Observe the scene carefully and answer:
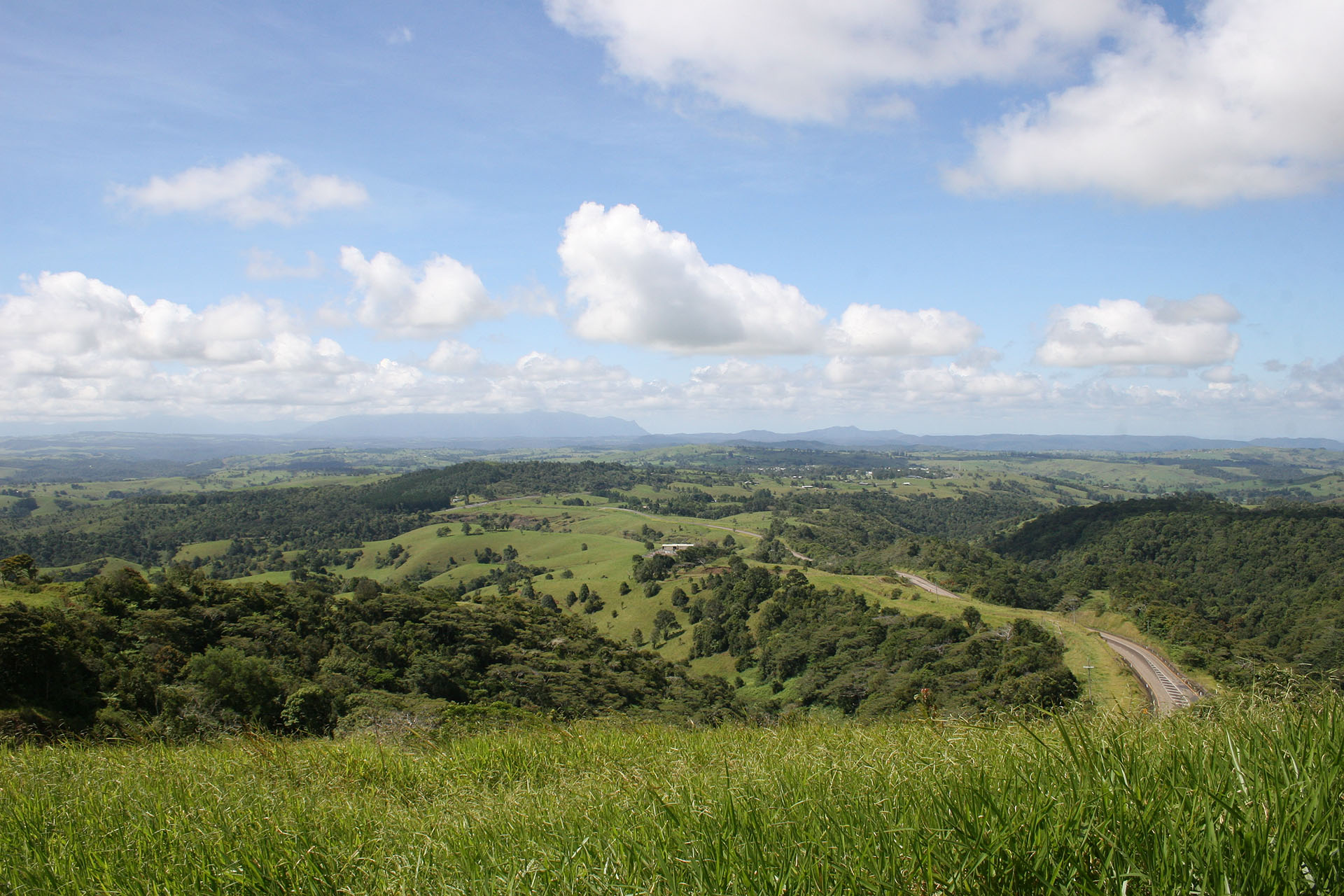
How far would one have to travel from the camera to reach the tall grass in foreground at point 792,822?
1.81 m

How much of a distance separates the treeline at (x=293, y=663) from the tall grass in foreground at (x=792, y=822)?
4.01 meters

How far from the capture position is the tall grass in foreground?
5.95 ft

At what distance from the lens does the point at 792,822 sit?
240 cm

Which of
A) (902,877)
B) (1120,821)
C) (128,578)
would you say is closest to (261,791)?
(902,877)

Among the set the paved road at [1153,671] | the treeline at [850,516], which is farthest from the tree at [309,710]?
the treeline at [850,516]

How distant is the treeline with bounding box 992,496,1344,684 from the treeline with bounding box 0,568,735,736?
39.7m

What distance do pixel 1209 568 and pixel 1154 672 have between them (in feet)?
299

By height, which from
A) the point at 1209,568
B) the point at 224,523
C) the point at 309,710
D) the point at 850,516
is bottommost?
the point at 1209,568

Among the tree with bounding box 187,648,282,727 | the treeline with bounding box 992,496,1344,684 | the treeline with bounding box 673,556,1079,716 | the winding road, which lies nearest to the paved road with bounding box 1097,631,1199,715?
the winding road

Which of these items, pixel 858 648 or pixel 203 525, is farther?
pixel 203 525

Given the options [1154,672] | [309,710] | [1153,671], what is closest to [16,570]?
[309,710]

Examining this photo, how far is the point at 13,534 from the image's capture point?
13688 centimetres

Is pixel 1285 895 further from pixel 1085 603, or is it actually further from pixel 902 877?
pixel 1085 603

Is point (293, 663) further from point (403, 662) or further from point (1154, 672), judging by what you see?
point (1154, 672)
